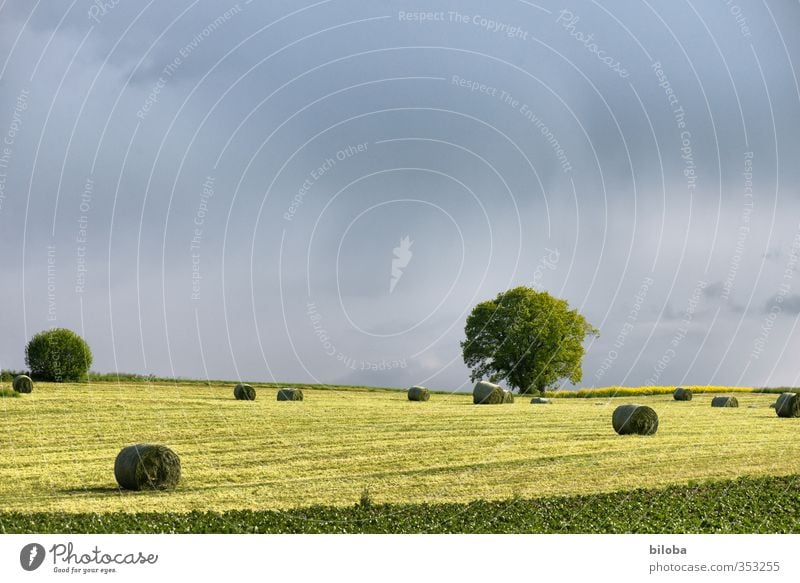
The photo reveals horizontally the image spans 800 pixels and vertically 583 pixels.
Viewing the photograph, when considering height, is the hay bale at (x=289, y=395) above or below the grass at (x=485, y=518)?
above

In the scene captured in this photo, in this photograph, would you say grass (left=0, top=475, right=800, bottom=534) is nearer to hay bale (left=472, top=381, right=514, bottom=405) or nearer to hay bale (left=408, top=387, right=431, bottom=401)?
hay bale (left=472, top=381, right=514, bottom=405)

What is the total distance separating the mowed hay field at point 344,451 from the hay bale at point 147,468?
331 millimetres

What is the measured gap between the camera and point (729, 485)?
21078mm

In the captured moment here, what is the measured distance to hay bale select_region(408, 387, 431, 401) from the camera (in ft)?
183

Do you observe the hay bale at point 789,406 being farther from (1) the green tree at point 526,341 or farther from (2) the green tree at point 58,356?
(2) the green tree at point 58,356

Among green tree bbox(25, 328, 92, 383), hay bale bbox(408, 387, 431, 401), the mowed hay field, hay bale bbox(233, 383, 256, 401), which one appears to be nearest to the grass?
the mowed hay field

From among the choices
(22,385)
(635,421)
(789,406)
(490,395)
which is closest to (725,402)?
(789,406)
